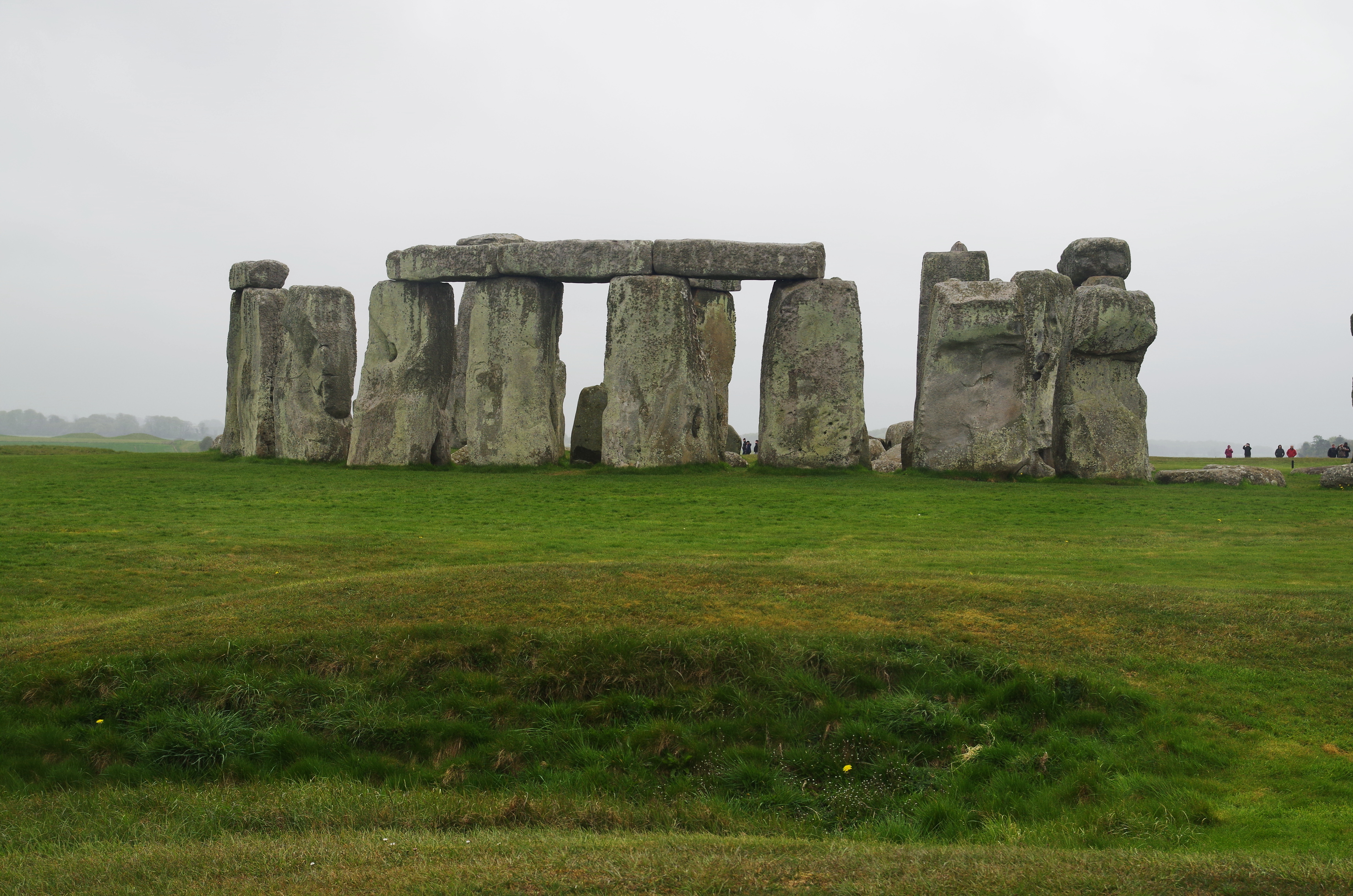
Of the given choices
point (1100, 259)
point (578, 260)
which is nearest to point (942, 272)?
point (1100, 259)

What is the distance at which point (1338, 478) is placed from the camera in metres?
19.4

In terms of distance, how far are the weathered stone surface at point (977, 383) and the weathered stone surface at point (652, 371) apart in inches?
165

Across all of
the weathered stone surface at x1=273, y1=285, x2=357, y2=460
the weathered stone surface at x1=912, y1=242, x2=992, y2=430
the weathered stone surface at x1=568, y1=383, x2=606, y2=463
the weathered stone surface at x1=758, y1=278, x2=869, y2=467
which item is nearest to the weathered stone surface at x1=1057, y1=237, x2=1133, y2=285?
the weathered stone surface at x1=912, y1=242, x2=992, y2=430

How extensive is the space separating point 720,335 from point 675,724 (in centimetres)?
2071

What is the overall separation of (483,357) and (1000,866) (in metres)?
18.0

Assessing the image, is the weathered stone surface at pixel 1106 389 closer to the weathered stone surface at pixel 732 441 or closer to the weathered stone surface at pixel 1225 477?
the weathered stone surface at pixel 1225 477

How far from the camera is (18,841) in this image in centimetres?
592

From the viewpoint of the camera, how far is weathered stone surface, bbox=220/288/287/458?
82.1 ft

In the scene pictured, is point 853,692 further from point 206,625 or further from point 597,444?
point 597,444

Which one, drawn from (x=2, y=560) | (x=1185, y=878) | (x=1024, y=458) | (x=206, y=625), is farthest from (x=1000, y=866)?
(x=1024, y=458)

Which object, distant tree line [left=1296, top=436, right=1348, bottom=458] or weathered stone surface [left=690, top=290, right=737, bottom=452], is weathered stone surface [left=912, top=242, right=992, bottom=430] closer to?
weathered stone surface [left=690, top=290, right=737, bottom=452]

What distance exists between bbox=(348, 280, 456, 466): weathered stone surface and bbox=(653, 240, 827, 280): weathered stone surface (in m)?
4.89

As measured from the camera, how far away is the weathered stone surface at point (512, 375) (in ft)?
71.9

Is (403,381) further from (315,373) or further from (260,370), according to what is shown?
(260,370)
